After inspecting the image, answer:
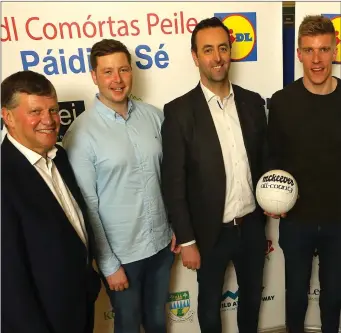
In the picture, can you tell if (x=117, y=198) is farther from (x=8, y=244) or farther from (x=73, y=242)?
(x=8, y=244)

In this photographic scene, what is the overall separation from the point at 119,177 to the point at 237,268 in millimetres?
780

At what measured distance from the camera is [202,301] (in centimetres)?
174

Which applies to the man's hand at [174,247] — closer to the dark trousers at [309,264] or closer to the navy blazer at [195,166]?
the navy blazer at [195,166]

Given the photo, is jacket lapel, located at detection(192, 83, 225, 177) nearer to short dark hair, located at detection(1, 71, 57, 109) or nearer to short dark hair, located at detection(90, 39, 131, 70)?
short dark hair, located at detection(90, 39, 131, 70)

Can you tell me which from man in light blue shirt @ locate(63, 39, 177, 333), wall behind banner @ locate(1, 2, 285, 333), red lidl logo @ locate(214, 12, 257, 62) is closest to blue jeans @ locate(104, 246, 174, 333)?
man in light blue shirt @ locate(63, 39, 177, 333)

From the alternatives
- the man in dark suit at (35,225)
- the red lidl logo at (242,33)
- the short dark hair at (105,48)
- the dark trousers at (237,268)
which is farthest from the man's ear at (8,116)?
the red lidl logo at (242,33)

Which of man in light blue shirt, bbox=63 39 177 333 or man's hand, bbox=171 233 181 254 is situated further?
man's hand, bbox=171 233 181 254

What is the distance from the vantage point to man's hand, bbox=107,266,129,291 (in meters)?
1.47

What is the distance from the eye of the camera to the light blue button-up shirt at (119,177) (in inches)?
54.5

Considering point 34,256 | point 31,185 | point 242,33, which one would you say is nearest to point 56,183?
point 31,185

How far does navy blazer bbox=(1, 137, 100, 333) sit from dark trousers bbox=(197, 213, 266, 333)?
659 millimetres

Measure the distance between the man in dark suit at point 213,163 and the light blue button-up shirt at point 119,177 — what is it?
75 mm

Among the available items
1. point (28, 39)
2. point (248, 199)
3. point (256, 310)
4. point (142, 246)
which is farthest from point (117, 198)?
point (256, 310)

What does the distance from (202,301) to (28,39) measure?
1.47m
